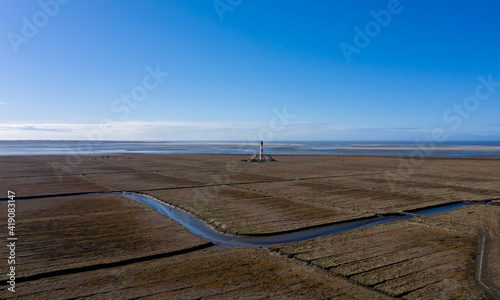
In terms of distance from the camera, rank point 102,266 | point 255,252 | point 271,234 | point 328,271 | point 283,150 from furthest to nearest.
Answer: point 283,150 < point 271,234 < point 255,252 < point 102,266 < point 328,271

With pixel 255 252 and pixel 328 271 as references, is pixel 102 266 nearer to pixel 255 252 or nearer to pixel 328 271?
pixel 255 252

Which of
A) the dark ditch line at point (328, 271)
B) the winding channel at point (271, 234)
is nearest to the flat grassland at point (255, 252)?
the dark ditch line at point (328, 271)

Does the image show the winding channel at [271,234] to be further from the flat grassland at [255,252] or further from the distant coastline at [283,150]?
the distant coastline at [283,150]

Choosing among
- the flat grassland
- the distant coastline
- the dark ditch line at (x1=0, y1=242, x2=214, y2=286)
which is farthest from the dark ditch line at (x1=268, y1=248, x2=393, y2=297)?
the distant coastline

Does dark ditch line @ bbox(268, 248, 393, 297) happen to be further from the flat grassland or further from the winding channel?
the winding channel

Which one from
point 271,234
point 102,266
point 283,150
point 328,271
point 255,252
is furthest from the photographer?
point 283,150

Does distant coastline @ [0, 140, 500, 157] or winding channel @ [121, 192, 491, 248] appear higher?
distant coastline @ [0, 140, 500, 157]

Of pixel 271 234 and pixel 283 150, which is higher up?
pixel 283 150

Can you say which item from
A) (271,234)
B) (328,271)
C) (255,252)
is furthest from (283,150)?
(328,271)
